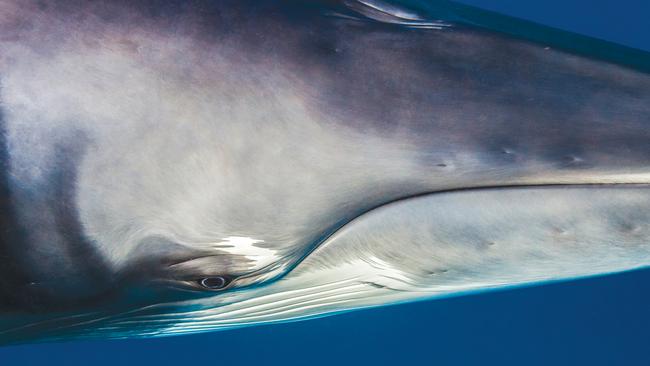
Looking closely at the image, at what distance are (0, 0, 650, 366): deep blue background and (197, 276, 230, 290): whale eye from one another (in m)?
6.58

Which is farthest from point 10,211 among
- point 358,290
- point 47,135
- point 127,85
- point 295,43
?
point 358,290

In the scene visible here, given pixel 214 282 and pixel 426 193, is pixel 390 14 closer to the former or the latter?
pixel 426 193

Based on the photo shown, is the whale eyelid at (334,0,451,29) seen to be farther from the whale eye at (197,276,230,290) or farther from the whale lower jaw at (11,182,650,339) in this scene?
the whale eye at (197,276,230,290)

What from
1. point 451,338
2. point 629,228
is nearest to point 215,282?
point 629,228

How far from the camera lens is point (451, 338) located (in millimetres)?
9562

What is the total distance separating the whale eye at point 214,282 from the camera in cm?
244

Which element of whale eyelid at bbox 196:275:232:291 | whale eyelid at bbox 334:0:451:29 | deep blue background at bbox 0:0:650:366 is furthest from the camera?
deep blue background at bbox 0:0:650:366

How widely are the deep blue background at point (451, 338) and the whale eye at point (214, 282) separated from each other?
6.58m

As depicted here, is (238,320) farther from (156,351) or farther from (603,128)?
(156,351)

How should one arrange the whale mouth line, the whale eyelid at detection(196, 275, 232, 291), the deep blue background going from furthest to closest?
the deep blue background
the whale eyelid at detection(196, 275, 232, 291)
the whale mouth line

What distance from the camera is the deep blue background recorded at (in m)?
9.16

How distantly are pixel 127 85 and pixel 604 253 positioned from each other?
4.97 feet

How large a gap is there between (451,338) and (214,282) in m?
7.57

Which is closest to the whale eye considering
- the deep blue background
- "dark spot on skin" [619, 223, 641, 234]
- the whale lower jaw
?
the whale lower jaw
